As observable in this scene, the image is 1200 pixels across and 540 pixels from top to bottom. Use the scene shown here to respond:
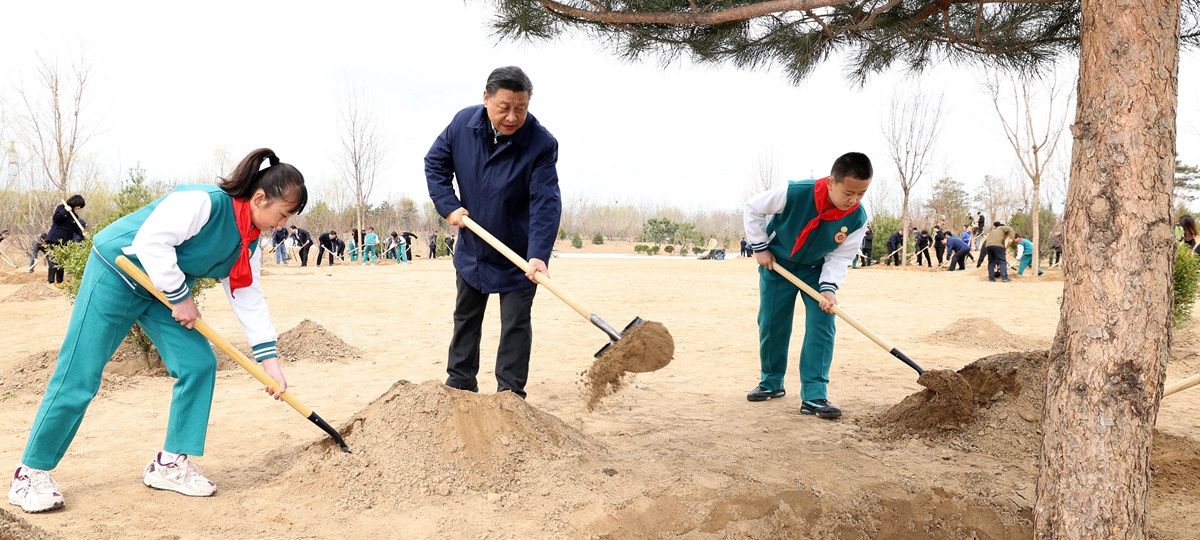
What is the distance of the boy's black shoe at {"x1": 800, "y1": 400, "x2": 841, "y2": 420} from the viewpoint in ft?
12.6

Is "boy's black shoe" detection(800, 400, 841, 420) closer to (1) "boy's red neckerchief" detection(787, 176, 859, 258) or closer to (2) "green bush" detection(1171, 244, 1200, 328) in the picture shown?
(1) "boy's red neckerchief" detection(787, 176, 859, 258)

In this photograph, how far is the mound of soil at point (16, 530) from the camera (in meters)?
Result: 1.81

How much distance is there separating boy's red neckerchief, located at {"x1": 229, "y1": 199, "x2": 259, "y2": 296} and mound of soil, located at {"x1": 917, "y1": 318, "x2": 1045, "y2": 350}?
234 inches

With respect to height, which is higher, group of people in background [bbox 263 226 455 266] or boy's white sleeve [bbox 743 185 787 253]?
boy's white sleeve [bbox 743 185 787 253]

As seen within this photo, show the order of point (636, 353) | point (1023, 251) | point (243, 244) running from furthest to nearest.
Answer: point (1023, 251) → point (636, 353) → point (243, 244)

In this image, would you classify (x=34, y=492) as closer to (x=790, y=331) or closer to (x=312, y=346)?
(x=312, y=346)

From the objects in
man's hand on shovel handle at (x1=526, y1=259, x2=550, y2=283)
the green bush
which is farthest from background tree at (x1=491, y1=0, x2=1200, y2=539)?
the green bush

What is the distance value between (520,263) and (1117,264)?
212 cm

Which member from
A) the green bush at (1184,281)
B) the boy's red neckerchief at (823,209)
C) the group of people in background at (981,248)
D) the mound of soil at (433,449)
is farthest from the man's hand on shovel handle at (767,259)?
the group of people in background at (981,248)

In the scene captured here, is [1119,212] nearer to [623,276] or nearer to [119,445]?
[119,445]

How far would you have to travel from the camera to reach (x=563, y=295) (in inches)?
126

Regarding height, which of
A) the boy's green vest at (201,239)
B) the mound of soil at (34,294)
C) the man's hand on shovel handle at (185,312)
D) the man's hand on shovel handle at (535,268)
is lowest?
the mound of soil at (34,294)

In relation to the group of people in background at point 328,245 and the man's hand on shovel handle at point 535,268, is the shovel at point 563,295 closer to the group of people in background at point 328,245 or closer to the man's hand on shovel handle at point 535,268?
the man's hand on shovel handle at point 535,268

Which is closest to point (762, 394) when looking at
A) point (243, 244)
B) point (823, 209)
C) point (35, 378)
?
point (823, 209)
